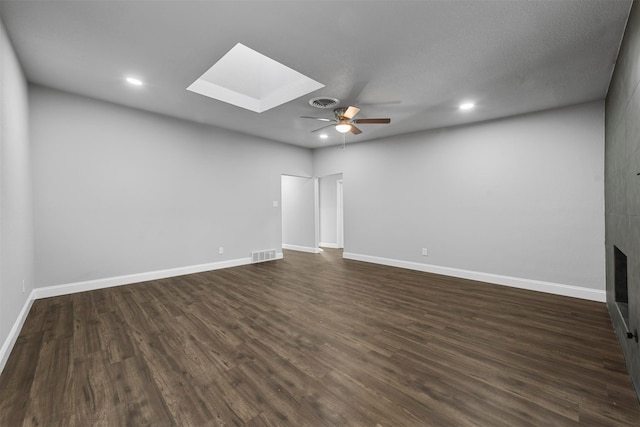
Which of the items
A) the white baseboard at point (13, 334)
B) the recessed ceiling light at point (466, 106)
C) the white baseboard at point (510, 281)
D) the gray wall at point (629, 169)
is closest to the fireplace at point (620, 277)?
the gray wall at point (629, 169)

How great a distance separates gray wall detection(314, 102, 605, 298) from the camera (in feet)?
12.3

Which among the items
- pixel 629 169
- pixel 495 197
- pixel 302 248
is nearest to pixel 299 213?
pixel 302 248

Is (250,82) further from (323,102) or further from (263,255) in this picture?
(263,255)

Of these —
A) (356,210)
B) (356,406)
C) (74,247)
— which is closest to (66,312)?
(74,247)

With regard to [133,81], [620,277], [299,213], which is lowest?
[620,277]

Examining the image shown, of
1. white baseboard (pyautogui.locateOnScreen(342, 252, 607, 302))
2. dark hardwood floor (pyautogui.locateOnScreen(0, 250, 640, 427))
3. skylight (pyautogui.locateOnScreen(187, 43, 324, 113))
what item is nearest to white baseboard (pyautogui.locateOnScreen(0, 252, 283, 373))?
dark hardwood floor (pyautogui.locateOnScreen(0, 250, 640, 427))

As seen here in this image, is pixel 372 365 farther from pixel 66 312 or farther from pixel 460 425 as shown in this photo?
pixel 66 312

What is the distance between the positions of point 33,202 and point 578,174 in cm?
736

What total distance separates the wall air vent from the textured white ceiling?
135mm

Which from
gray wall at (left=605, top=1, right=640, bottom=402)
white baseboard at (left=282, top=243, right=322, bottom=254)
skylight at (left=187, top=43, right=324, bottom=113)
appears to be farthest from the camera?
white baseboard at (left=282, top=243, right=322, bottom=254)

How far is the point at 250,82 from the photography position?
12.7ft

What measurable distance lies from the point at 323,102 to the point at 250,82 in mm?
1100

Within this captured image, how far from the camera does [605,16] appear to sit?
2.06 m

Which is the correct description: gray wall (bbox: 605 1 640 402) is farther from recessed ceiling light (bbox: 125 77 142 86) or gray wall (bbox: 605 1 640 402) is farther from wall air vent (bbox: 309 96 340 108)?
recessed ceiling light (bbox: 125 77 142 86)
